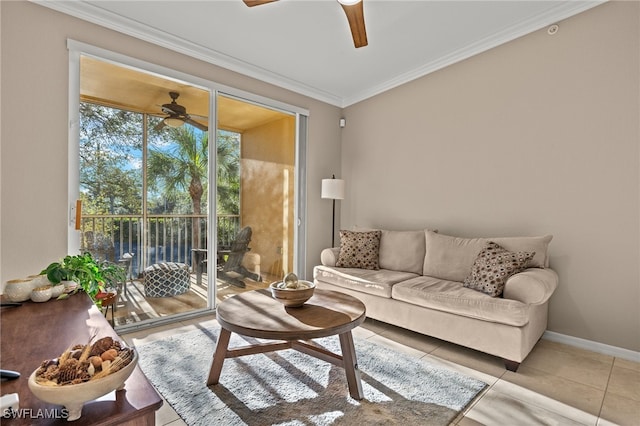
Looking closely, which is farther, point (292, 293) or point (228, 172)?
point (228, 172)

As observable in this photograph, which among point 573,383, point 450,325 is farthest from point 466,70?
point 573,383

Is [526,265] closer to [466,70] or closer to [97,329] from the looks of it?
[466,70]

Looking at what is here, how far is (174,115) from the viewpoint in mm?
3336

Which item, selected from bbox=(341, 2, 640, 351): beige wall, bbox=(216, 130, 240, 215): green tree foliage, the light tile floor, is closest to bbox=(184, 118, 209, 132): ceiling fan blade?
bbox=(216, 130, 240, 215): green tree foliage

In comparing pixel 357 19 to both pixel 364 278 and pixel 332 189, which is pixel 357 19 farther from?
pixel 332 189

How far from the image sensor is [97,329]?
1229 mm

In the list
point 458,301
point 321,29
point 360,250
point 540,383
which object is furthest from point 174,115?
point 540,383

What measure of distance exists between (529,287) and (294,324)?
67.8 inches

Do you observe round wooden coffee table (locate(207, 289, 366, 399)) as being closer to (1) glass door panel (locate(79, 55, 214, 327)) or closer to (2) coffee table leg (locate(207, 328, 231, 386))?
(2) coffee table leg (locate(207, 328, 231, 386))

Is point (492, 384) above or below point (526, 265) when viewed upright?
below

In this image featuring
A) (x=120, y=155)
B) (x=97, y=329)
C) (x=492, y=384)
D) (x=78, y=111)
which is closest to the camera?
(x=97, y=329)

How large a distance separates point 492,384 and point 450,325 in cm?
55

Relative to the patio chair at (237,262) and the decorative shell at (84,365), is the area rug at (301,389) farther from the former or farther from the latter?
the decorative shell at (84,365)

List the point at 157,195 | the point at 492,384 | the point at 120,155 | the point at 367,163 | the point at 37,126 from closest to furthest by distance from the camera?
the point at 492,384, the point at 37,126, the point at 120,155, the point at 157,195, the point at 367,163
